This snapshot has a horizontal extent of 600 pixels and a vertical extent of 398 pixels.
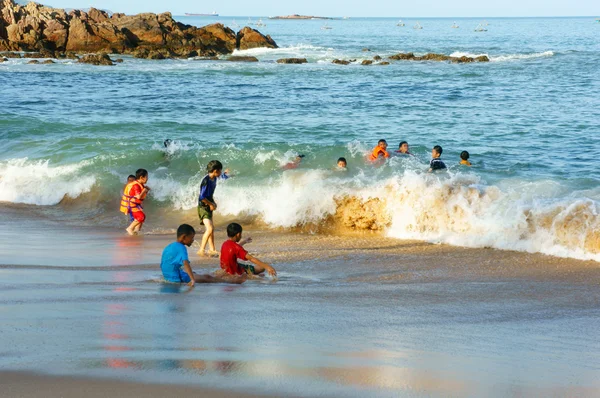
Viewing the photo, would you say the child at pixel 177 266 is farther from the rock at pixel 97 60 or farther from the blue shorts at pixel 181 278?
the rock at pixel 97 60

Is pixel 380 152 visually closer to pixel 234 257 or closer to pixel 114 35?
pixel 234 257

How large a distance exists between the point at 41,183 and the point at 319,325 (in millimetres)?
11063

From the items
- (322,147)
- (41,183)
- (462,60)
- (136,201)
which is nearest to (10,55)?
(462,60)

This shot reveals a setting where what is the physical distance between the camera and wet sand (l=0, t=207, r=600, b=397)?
530 cm

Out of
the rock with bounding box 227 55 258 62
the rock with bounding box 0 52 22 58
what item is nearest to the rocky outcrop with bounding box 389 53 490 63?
the rock with bounding box 227 55 258 62

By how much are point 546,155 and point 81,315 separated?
13805 mm

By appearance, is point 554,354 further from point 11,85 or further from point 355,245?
point 11,85

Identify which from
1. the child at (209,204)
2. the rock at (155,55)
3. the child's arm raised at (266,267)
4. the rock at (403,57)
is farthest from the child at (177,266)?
the rock at (155,55)

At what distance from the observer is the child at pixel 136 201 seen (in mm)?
12812

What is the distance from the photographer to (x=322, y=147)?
61.0 feet

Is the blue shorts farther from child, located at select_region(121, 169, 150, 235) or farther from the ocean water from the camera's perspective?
the ocean water

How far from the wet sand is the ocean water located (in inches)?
80.7

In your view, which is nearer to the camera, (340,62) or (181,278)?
(181,278)

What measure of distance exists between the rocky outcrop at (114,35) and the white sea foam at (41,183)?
33767 mm
